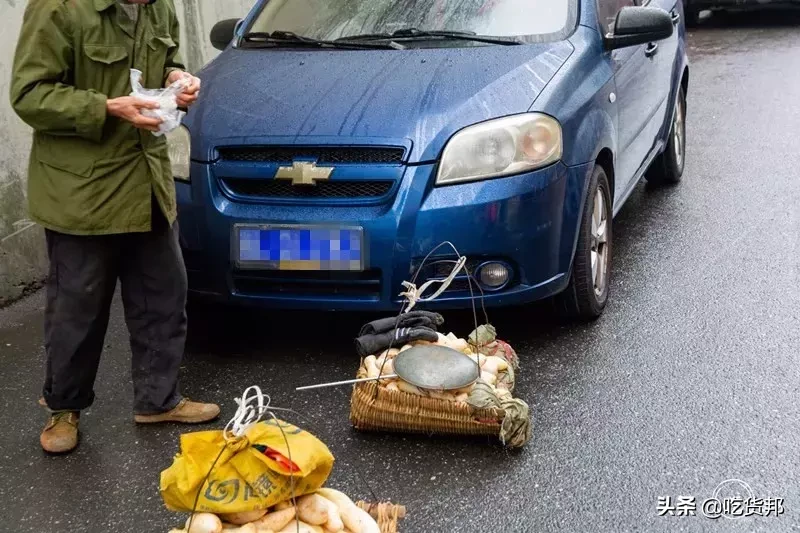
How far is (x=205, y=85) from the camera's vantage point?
4.50m

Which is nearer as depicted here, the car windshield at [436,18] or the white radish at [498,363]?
the white radish at [498,363]

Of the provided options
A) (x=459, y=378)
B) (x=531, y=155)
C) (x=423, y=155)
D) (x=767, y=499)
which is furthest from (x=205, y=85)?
(x=767, y=499)

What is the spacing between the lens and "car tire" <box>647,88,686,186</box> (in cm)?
645

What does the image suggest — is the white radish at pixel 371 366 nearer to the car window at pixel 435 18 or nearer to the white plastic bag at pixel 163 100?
the white plastic bag at pixel 163 100

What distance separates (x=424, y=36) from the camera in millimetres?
4605

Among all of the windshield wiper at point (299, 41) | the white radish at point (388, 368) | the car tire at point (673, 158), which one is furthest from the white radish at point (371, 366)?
the car tire at point (673, 158)

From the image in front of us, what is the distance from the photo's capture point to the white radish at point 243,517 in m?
2.45

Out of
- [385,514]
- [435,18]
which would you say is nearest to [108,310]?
[385,514]

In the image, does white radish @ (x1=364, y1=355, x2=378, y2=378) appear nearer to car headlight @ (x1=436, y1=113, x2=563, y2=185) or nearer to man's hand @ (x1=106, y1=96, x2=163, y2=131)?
car headlight @ (x1=436, y1=113, x2=563, y2=185)

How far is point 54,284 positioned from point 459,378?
54.7 inches

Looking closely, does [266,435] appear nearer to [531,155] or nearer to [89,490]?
[89,490]

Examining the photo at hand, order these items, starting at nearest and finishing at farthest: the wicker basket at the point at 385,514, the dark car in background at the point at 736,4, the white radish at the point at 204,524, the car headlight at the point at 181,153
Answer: the white radish at the point at 204,524 → the wicker basket at the point at 385,514 → the car headlight at the point at 181,153 → the dark car in background at the point at 736,4

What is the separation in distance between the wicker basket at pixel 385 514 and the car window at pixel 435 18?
2.49m

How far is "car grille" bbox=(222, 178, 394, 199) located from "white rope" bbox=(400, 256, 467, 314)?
1.24 ft
